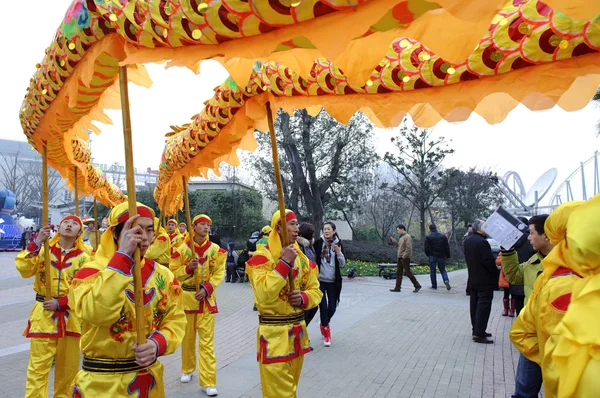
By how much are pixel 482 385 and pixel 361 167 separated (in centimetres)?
1505

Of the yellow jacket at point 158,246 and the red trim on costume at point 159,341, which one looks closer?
the red trim on costume at point 159,341

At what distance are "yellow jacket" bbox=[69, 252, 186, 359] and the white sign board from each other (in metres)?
3.15

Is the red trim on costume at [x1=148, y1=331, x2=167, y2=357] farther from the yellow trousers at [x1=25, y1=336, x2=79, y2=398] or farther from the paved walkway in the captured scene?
the paved walkway

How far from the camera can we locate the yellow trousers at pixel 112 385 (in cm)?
225

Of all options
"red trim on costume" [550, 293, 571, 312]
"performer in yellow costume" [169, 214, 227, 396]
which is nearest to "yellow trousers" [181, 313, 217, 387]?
"performer in yellow costume" [169, 214, 227, 396]

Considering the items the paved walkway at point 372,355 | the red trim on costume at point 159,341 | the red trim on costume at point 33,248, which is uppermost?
the red trim on costume at point 33,248

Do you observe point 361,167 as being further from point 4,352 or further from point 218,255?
point 4,352

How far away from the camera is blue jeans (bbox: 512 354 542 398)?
3510 mm

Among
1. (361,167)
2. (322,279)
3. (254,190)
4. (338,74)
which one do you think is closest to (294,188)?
(361,167)

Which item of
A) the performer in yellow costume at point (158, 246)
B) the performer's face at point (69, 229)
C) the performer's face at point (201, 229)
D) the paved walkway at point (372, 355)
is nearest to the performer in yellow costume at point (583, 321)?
the paved walkway at point (372, 355)

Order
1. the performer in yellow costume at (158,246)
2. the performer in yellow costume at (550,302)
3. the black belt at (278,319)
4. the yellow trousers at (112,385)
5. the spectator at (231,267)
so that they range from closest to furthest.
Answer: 1. the performer in yellow costume at (550,302)
2. the yellow trousers at (112,385)
3. the black belt at (278,319)
4. the performer in yellow costume at (158,246)
5. the spectator at (231,267)

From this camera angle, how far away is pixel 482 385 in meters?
4.79

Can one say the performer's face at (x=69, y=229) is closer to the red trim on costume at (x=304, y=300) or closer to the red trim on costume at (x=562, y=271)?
the red trim on costume at (x=304, y=300)

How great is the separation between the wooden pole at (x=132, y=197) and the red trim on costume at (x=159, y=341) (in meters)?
0.10
